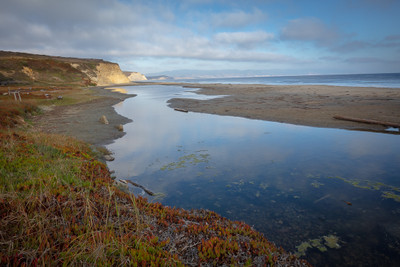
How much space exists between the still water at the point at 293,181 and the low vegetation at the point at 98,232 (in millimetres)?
1530

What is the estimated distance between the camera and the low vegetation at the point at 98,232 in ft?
11.6

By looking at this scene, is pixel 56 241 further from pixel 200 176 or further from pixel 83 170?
pixel 200 176

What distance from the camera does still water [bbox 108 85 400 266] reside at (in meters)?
6.05

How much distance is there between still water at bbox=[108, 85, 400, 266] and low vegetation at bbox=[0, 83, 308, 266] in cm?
153

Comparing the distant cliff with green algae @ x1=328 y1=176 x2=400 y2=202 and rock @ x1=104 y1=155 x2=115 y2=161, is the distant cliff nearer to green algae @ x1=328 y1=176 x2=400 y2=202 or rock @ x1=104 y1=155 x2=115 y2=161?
rock @ x1=104 y1=155 x2=115 y2=161

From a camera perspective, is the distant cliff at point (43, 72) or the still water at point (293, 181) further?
the distant cliff at point (43, 72)

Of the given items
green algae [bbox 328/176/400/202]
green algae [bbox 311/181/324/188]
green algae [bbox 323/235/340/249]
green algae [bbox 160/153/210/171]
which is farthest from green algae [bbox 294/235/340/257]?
green algae [bbox 160/153/210/171]

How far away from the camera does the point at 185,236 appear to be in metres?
5.00

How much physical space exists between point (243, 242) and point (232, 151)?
891cm

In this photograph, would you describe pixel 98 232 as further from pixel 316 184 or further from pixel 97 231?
pixel 316 184

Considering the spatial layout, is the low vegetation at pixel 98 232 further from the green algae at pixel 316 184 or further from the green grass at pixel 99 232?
the green algae at pixel 316 184

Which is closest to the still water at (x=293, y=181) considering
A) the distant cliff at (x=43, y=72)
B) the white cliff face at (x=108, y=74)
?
the distant cliff at (x=43, y=72)

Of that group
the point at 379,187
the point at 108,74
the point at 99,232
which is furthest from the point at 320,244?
the point at 108,74

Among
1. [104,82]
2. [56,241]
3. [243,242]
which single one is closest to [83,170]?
[56,241]
